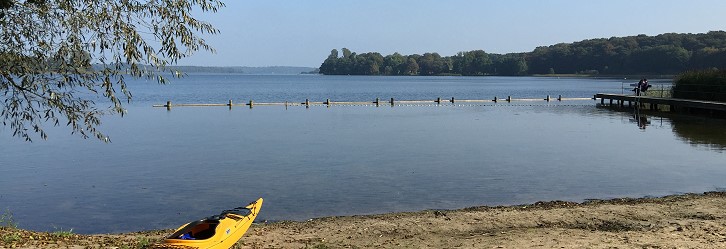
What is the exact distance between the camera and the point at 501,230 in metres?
10.7

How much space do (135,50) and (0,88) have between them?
1951 millimetres

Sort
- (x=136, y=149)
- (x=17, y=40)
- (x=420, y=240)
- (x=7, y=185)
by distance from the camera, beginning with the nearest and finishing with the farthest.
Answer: (x=17, y=40) → (x=420, y=240) → (x=7, y=185) → (x=136, y=149)

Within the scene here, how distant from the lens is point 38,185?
16.8 m

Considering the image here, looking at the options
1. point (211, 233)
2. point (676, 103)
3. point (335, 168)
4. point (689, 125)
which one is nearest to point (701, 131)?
point (689, 125)

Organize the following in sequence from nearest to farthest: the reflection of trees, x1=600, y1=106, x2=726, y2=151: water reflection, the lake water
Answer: the lake water, the reflection of trees, x1=600, y1=106, x2=726, y2=151: water reflection

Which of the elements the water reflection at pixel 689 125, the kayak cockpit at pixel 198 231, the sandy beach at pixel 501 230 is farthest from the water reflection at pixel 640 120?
the kayak cockpit at pixel 198 231

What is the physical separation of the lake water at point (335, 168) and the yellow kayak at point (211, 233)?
3183mm

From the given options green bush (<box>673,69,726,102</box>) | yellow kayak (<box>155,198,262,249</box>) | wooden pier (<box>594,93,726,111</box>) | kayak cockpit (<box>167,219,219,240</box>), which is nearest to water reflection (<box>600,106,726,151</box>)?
wooden pier (<box>594,93,726,111</box>)

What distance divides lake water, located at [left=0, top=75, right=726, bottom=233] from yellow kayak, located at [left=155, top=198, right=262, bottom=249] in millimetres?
3183

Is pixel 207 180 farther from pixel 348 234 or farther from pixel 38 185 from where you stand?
pixel 348 234

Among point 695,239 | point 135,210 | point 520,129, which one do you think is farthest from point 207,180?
point 520,129

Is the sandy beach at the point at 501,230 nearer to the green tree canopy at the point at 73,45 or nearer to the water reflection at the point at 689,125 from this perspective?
the green tree canopy at the point at 73,45

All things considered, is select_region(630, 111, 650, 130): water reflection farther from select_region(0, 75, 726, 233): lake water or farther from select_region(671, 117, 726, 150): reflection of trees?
select_region(671, 117, 726, 150): reflection of trees

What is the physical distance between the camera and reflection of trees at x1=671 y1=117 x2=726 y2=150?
82.5ft
